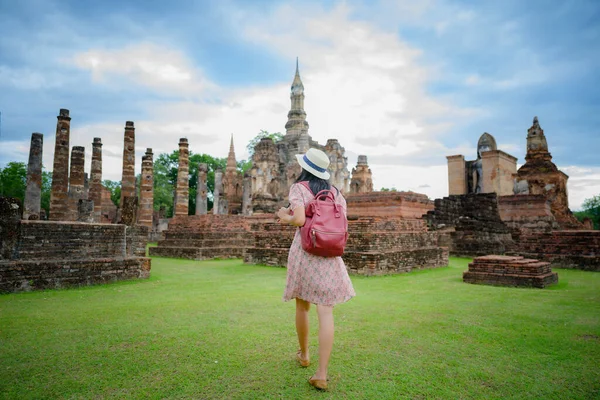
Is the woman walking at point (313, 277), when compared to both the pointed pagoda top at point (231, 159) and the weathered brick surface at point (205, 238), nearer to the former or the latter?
the weathered brick surface at point (205, 238)

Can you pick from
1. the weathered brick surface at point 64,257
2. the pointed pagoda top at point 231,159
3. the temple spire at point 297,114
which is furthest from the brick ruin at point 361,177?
the weathered brick surface at point 64,257

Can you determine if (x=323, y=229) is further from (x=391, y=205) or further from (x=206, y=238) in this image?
(x=391, y=205)

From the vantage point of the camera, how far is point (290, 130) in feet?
138

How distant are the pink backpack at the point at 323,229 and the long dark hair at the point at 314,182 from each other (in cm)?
14

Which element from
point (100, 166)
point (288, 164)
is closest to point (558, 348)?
point (100, 166)

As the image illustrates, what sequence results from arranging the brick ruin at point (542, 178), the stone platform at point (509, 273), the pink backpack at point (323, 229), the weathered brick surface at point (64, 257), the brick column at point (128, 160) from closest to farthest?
the pink backpack at point (323, 229)
the weathered brick surface at point (64, 257)
the stone platform at point (509, 273)
the brick ruin at point (542, 178)
the brick column at point (128, 160)

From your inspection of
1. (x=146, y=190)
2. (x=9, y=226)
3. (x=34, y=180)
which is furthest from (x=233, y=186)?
(x=9, y=226)

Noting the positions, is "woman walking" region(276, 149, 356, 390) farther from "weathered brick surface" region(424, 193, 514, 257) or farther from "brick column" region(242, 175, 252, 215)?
"brick column" region(242, 175, 252, 215)

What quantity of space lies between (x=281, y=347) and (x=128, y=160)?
60.3 feet

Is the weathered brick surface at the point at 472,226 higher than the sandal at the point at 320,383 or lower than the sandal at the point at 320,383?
higher

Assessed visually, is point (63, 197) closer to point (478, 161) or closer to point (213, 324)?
point (213, 324)

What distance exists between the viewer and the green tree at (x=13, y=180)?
36.3 metres

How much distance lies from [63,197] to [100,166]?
4888 mm

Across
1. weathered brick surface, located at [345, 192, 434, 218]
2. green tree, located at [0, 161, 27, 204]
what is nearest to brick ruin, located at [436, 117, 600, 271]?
weathered brick surface, located at [345, 192, 434, 218]
